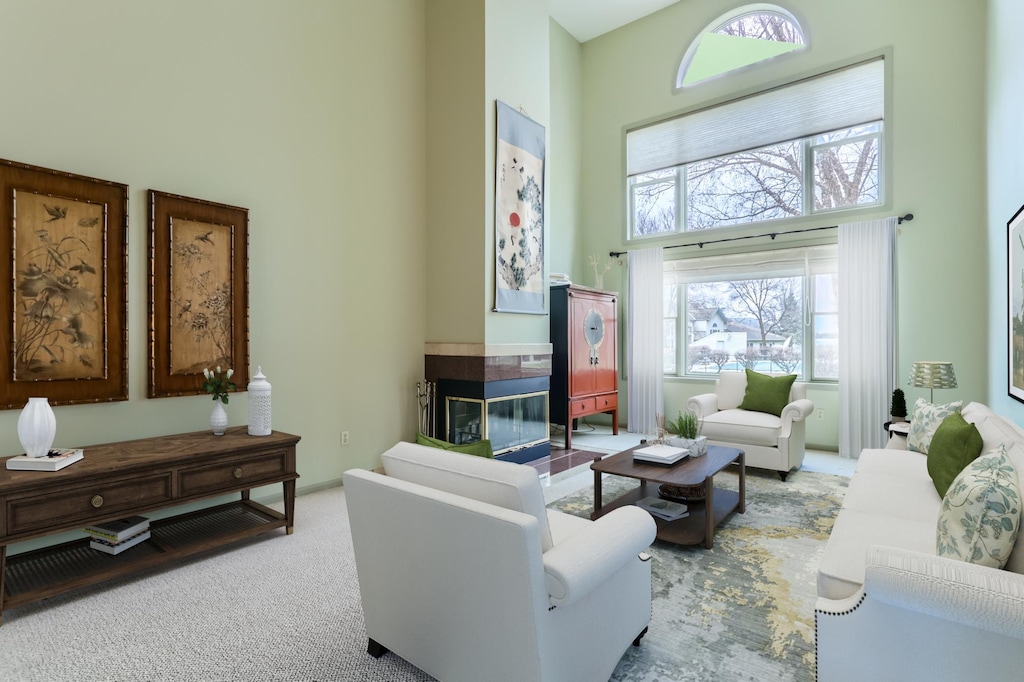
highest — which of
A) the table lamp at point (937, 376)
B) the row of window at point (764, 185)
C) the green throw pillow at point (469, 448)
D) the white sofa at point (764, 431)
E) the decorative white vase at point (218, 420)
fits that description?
the row of window at point (764, 185)

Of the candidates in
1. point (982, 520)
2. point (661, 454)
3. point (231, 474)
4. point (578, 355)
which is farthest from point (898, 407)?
point (231, 474)

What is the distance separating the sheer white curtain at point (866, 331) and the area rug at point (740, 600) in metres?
1.71

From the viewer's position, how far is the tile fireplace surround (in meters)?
4.39

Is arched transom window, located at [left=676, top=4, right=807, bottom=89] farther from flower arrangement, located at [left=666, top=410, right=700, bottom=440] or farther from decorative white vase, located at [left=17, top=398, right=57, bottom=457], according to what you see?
decorative white vase, located at [left=17, top=398, right=57, bottom=457]

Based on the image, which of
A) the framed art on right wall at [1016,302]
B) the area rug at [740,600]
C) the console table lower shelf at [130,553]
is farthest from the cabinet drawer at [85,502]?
the framed art on right wall at [1016,302]

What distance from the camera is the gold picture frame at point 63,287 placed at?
98.0 inches

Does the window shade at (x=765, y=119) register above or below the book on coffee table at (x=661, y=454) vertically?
above

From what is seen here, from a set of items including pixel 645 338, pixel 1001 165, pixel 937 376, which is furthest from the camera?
pixel 645 338

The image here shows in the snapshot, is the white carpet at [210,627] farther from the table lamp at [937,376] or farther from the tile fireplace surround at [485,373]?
the table lamp at [937,376]

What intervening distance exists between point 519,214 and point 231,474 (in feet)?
10.5

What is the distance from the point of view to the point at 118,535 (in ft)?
8.32

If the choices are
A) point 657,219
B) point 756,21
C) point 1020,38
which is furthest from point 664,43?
point 1020,38

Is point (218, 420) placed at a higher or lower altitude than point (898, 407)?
higher

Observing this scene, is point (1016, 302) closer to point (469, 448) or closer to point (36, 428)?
point (469, 448)
